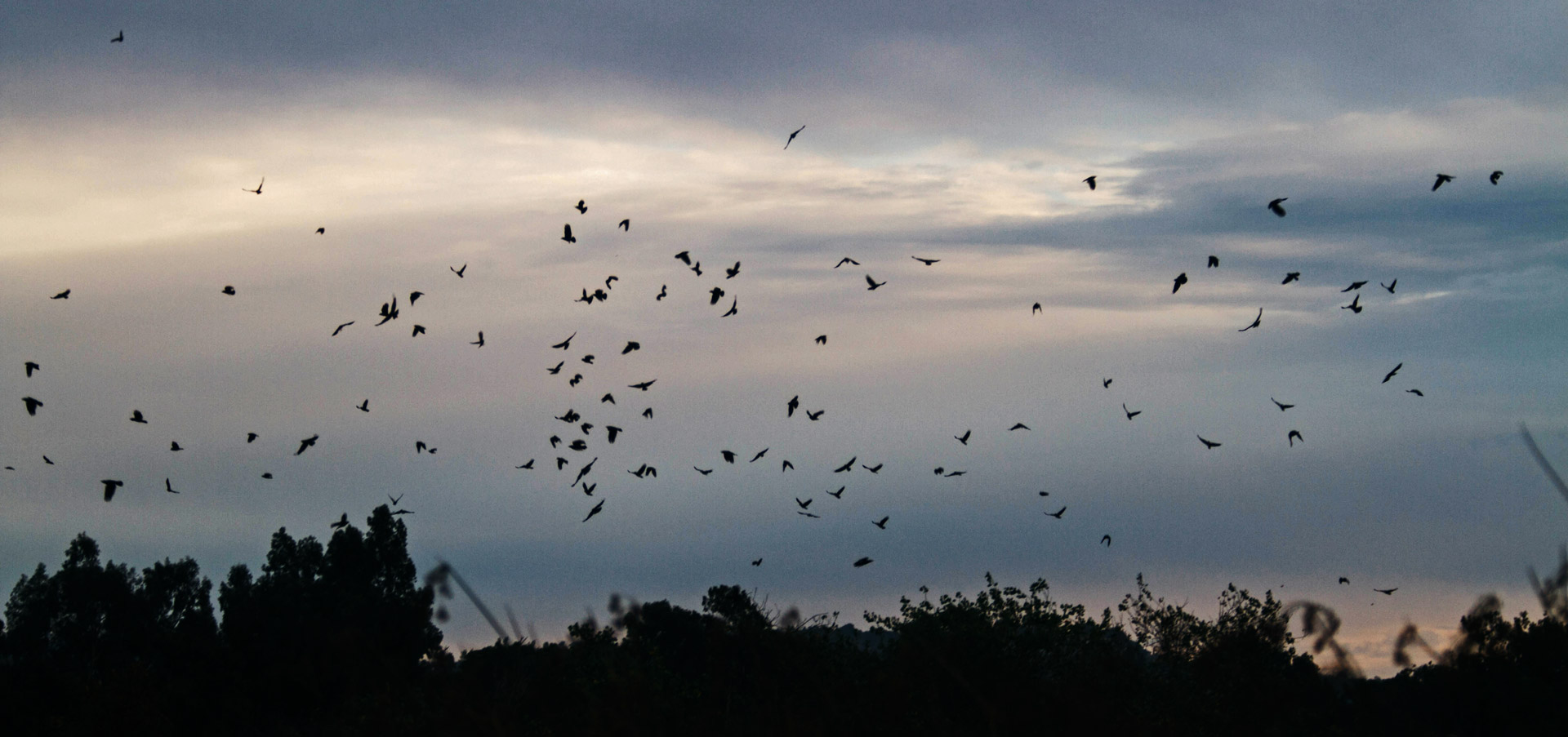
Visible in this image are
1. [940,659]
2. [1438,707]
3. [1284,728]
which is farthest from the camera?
[1438,707]

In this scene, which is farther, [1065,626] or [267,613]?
[267,613]

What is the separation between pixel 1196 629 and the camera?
210 ft

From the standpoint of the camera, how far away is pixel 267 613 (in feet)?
274

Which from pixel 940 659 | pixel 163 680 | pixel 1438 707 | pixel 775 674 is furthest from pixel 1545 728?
pixel 163 680

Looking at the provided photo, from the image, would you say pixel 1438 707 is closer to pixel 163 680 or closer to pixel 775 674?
pixel 775 674

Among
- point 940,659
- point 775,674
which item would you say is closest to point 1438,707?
point 775,674

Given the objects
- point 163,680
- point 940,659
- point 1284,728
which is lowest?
point 940,659

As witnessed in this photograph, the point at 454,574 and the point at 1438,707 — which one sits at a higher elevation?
the point at 1438,707

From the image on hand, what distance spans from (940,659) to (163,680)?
7568 centimetres

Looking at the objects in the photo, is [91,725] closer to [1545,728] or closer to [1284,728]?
Answer: [1284,728]

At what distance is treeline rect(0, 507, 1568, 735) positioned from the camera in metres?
31.4

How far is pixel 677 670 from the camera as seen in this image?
92.2m

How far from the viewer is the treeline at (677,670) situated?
31.4 metres

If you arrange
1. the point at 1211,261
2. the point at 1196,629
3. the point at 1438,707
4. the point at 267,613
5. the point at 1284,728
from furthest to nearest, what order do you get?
the point at 267,613
the point at 1196,629
the point at 1438,707
the point at 1284,728
the point at 1211,261
